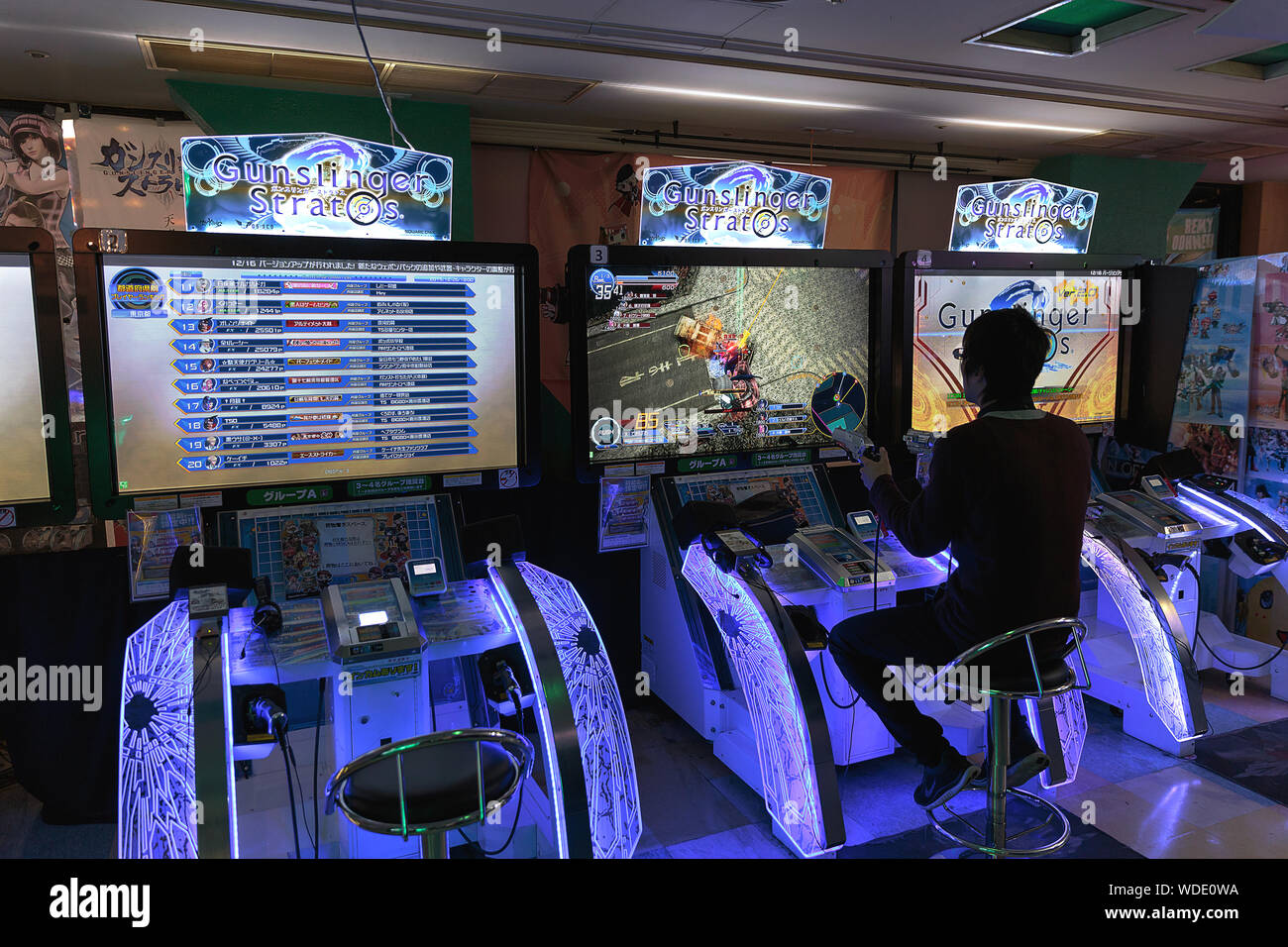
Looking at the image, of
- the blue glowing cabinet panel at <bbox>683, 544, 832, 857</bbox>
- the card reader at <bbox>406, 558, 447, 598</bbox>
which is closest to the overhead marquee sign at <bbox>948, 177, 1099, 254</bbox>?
the blue glowing cabinet panel at <bbox>683, 544, 832, 857</bbox>

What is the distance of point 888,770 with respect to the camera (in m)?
3.36

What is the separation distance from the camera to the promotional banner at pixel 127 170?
3851 mm

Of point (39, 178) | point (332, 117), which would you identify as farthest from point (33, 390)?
point (39, 178)

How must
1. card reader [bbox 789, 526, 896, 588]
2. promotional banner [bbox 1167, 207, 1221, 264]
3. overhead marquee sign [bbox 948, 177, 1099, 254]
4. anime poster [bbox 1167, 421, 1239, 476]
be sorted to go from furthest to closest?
promotional banner [bbox 1167, 207, 1221, 264] < anime poster [bbox 1167, 421, 1239, 476] < overhead marquee sign [bbox 948, 177, 1099, 254] < card reader [bbox 789, 526, 896, 588]

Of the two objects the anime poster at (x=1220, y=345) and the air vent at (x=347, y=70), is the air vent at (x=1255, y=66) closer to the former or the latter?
the anime poster at (x=1220, y=345)

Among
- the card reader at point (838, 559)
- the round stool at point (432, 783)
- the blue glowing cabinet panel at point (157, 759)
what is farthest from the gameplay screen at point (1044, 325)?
the blue glowing cabinet panel at point (157, 759)

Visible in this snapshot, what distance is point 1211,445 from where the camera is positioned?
14.1ft

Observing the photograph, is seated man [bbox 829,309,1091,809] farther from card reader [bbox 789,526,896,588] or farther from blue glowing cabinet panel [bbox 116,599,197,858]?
blue glowing cabinet panel [bbox 116,599,197,858]

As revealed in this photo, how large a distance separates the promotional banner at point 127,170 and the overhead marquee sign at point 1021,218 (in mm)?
3384

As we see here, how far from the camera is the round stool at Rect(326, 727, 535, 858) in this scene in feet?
5.32

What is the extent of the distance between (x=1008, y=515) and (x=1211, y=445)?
2.77m

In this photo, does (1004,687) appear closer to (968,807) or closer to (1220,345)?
(968,807)

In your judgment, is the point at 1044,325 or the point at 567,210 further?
the point at 567,210

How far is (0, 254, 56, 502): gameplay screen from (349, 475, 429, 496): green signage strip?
82 cm
